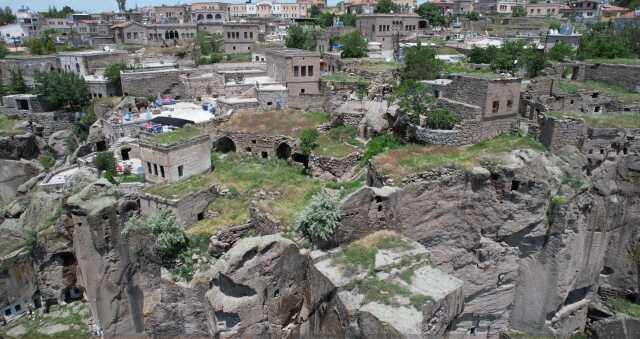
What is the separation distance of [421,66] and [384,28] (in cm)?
2511

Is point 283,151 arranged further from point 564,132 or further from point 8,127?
point 8,127

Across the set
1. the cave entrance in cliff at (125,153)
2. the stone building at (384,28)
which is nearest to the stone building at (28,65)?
the cave entrance in cliff at (125,153)

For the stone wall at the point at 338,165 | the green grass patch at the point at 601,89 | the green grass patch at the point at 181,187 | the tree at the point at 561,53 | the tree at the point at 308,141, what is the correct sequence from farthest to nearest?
the tree at the point at 561,53
the tree at the point at 308,141
the green grass patch at the point at 601,89
the stone wall at the point at 338,165
the green grass patch at the point at 181,187

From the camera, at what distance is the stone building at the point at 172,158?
21.8 m

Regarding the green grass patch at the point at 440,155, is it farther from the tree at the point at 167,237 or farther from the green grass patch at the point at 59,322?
the green grass patch at the point at 59,322

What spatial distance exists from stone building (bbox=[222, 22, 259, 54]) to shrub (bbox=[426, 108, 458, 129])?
111 feet

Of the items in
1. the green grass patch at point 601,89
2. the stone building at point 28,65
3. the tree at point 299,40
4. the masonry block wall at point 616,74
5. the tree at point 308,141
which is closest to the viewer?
the green grass patch at point 601,89

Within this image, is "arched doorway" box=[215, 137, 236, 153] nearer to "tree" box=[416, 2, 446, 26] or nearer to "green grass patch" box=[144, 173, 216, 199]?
"green grass patch" box=[144, 173, 216, 199]

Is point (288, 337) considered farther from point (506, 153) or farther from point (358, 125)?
point (358, 125)

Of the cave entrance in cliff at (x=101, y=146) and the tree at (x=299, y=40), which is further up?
the tree at (x=299, y=40)

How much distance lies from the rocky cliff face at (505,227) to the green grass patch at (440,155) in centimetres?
61

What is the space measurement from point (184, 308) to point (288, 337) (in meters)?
4.02

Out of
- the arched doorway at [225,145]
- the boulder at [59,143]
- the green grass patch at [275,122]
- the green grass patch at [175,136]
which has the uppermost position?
the green grass patch at [175,136]

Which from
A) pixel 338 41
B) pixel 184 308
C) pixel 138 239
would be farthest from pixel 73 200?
pixel 338 41
